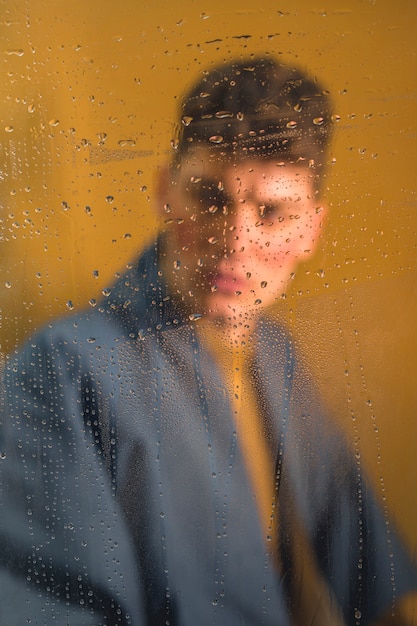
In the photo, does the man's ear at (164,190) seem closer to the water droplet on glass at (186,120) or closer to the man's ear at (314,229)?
the water droplet on glass at (186,120)

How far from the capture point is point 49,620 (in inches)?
29.5

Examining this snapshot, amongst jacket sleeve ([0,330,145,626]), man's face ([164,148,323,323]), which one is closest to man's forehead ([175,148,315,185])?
man's face ([164,148,323,323])

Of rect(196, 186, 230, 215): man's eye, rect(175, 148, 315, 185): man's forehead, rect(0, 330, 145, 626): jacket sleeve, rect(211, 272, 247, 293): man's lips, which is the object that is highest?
rect(175, 148, 315, 185): man's forehead

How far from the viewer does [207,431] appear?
2.31ft

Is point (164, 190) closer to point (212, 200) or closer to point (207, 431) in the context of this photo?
point (212, 200)

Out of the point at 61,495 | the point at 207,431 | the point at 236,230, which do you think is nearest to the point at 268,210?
the point at 236,230

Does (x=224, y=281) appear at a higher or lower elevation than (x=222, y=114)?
lower

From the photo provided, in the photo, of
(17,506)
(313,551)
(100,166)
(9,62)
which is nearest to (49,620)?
(17,506)

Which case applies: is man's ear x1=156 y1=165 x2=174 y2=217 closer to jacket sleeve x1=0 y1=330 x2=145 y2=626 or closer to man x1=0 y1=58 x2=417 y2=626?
man x1=0 y1=58 x2=417 y2=626

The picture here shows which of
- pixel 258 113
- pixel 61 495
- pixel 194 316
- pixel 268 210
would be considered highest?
pixel 258 113

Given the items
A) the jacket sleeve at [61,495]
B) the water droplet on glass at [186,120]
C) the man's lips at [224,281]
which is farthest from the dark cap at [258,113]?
the jacket sleeve at [61,495]

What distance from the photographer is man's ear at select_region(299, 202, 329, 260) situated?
2.26ft

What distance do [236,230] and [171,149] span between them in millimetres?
119

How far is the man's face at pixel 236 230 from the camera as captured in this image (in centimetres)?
68
